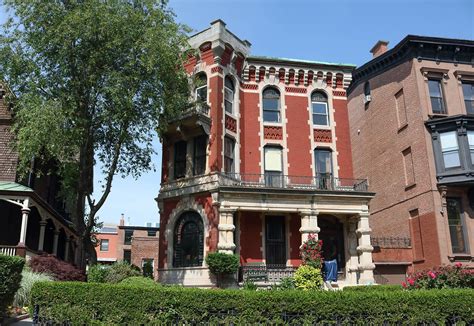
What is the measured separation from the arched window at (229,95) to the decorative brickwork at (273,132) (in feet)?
7.79

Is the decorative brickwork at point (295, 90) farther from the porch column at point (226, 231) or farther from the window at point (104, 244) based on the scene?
the window at point (104, 244)

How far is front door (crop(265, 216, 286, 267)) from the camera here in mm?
22734

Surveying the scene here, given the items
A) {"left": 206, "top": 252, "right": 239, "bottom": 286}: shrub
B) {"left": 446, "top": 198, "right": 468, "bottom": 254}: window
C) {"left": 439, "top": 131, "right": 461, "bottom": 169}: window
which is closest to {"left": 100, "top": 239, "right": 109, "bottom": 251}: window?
{"left": 206, "top": 252, "right": 239, "bottom": 286}: shrub

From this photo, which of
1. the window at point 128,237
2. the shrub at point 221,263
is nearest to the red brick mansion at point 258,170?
the shrub at point 221,263

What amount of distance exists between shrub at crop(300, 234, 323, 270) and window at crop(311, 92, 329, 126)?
812cm

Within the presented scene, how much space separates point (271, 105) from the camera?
85.0 feet

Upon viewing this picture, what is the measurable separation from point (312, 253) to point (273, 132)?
7.86m

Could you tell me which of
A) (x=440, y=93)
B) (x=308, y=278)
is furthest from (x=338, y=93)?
(x=308, y=278)

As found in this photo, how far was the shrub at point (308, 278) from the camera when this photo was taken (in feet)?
64.2

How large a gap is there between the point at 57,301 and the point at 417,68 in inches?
936

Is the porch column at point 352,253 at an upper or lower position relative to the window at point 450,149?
lower

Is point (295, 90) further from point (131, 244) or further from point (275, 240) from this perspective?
point (131, 244)

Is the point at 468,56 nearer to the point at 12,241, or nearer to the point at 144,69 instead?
the point at 144,69

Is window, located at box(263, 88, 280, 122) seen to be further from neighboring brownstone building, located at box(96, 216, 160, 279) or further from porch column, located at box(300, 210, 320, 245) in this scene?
neighboring brownstone building, located at box(96, 216, 160, 279)
